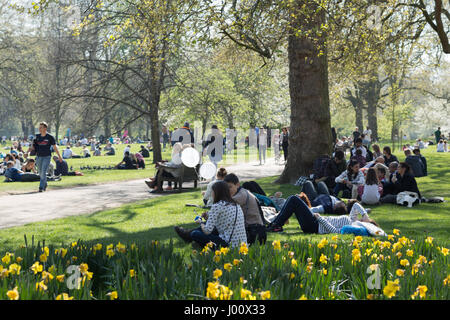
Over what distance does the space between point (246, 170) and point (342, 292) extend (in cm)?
1945

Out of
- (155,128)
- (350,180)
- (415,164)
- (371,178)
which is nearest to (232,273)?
(371,178)

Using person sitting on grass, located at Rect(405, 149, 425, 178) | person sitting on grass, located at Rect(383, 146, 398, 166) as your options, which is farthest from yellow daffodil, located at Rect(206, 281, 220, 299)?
person sitting on grass, located at Rect(405, 149, 425, 178)

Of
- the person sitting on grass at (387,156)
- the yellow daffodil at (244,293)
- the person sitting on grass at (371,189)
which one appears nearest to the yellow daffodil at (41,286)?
the yellow daffodil at (244,293)

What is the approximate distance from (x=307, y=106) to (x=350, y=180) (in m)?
2.94

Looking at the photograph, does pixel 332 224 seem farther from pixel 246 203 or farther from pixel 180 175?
pixel 180 175

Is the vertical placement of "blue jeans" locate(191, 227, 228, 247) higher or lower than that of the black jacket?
lower

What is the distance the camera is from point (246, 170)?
2344 cm

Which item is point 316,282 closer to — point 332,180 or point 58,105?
point 332,180

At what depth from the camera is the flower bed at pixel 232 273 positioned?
146 inches

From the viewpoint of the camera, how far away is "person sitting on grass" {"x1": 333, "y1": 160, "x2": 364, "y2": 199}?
12.7 metres

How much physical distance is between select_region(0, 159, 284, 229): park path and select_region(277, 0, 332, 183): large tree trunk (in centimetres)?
350

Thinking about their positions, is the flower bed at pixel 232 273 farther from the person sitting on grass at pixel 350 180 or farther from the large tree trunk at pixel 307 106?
the large tree trunk at pixel 307 106

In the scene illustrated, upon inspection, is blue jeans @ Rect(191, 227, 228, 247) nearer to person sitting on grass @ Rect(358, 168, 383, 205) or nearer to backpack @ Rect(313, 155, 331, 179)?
person sitting on grass @ Rect(358, 168, 383, 205)

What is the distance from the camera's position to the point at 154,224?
971cm
